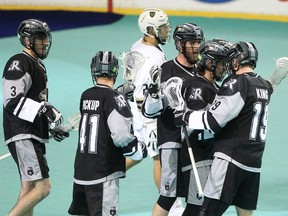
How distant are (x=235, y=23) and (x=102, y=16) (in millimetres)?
2639

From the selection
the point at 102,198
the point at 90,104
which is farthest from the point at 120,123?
the point at 102,198

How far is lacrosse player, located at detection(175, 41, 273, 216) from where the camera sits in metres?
6.73

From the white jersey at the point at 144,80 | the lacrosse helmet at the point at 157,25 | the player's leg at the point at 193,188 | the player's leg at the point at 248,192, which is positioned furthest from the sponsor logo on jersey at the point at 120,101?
the lacrosse helmet at the point at 157,25

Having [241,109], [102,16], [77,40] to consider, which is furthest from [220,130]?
[102,16]

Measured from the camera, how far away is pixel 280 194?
348 inches

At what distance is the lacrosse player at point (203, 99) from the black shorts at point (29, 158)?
1.26m

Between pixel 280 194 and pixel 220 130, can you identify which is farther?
pixel 280 194

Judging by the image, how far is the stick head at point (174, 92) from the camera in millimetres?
7105

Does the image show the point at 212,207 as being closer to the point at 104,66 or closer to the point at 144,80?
the point at 104,66

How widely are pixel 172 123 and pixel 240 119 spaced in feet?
2.83

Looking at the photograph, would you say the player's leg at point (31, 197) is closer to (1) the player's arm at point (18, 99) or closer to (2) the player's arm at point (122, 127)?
(1) the player's arm at point (18, 99)

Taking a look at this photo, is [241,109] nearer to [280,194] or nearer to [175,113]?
[175,113]

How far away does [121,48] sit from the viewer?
14656mm

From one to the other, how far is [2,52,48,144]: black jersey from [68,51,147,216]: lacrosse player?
73 centimetres
